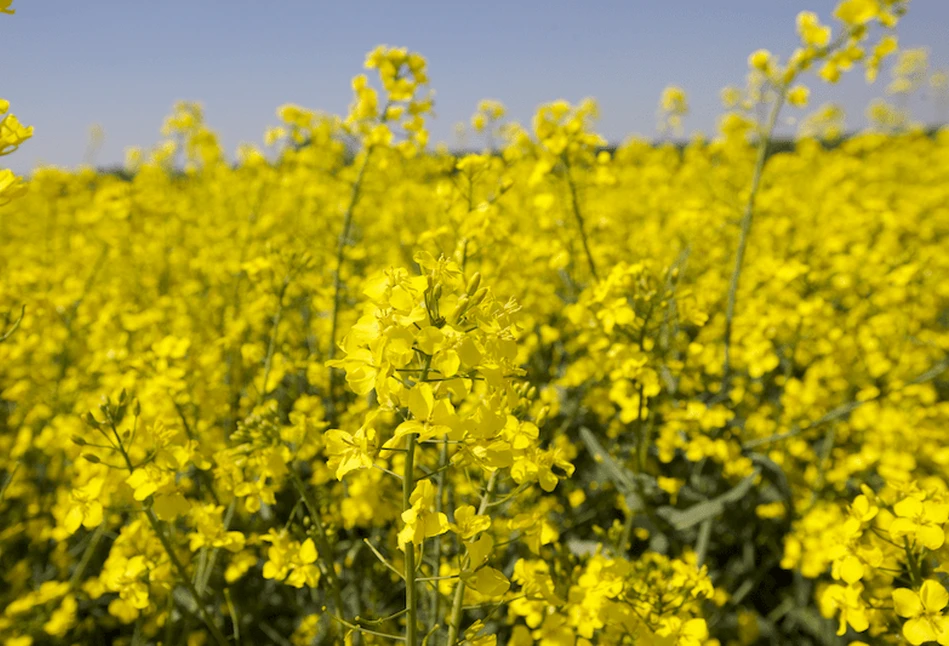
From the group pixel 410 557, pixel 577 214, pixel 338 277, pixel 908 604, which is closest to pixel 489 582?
pixel 410 557

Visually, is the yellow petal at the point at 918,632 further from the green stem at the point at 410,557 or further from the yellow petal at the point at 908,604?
the green stem at the point at 410,557

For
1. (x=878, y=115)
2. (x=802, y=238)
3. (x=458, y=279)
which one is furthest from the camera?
(x=878, y=115)

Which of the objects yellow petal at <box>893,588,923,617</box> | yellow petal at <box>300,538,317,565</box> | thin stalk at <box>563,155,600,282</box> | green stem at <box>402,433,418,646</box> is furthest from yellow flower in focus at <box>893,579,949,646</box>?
thin stalk at <box>563,155,600,282</box>

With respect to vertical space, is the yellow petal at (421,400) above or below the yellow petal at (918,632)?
above

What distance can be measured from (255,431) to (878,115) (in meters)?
16.7

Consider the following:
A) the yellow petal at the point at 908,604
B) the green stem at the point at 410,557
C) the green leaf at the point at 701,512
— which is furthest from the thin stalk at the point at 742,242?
the green stem at the point at 410,557

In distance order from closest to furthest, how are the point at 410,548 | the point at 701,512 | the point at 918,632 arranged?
the point at 410,548 → the point at 918,632 → the point at 701,512

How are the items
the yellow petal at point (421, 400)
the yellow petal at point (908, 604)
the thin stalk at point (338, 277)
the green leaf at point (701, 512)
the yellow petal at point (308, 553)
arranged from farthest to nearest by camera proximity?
the thin stalk at point (338, 277), the green leaf at point (701, 512), the yellow petal at point (308, 553), the yellow petal at point (908, 604), the yellow petal at point (421, 400)

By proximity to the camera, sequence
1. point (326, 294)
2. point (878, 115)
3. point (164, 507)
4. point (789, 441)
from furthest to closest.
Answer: point (878, 115) < point (789, 441) < point (326, 294) < point (164, 507)

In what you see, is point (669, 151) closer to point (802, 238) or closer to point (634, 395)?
point (802, 238)

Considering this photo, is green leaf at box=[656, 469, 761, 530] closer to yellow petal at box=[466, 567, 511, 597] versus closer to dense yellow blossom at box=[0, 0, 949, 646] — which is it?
dense yellow blossom at box=[0, 0, 949, 646]

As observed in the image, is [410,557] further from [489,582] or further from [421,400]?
[421,400]

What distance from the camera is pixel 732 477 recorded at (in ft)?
9.23

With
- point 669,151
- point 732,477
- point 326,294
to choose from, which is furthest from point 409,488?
point 669,151
